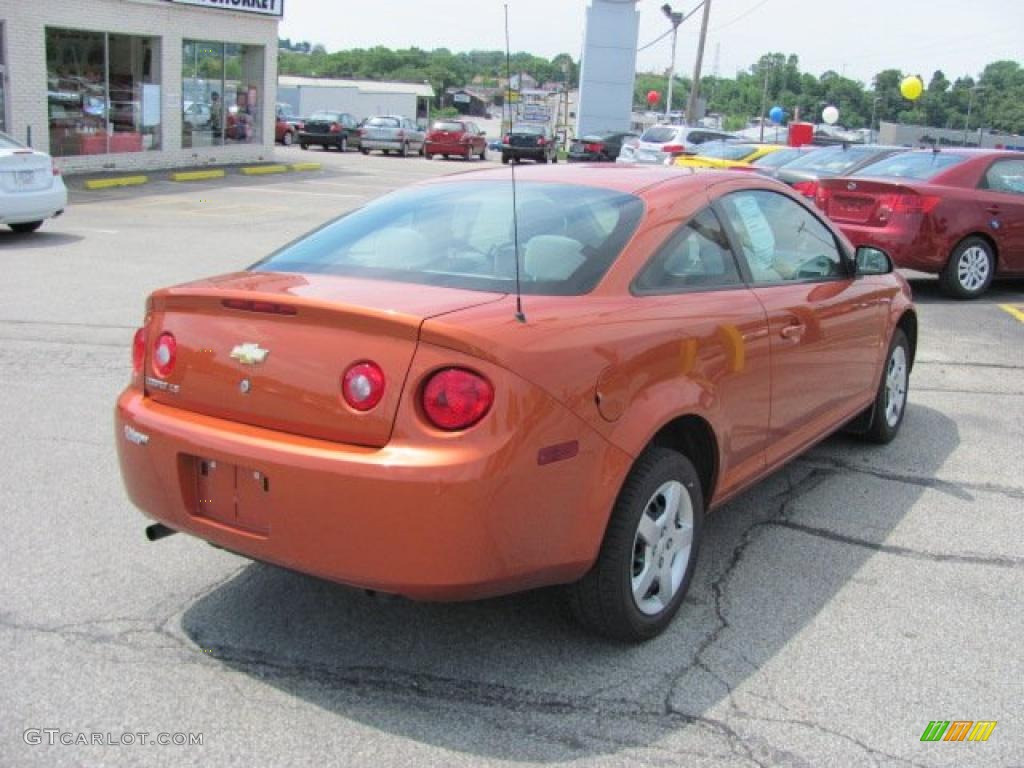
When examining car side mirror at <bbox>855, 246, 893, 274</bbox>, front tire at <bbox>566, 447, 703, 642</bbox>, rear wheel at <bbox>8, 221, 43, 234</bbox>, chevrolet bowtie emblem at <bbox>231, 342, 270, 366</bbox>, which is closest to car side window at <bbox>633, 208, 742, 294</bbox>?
front tire at <bbox>566, 447, 703, 642</bbox>

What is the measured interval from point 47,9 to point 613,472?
69.3ft

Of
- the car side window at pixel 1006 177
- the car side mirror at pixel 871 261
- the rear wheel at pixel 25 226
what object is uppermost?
the car side window at pixel 1006 177

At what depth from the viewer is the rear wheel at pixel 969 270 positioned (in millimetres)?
10930

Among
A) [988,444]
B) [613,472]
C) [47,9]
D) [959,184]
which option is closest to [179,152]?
[47,9]

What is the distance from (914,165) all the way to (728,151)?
8.85 m

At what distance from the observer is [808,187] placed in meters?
11.9

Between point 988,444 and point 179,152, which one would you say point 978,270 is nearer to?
point 988,444

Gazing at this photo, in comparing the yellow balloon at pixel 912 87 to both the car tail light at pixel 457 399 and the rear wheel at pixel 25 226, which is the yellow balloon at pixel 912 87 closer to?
the rear wheel at pixel 25 226

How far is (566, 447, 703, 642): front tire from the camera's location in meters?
3.39

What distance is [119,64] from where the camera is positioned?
23.0m

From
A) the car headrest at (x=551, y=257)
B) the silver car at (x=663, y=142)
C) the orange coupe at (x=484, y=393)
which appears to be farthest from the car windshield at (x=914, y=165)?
the silver car at (x=663, y=142)

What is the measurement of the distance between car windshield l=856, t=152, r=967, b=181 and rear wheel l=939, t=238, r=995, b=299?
0.81 meters

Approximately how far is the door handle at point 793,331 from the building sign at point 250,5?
22.4 m

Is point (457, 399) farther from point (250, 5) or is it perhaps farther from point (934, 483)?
point (250, 5)
